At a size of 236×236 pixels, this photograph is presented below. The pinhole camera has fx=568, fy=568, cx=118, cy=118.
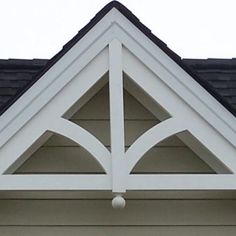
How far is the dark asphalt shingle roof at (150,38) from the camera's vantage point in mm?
3701

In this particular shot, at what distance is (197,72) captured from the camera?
4434mm

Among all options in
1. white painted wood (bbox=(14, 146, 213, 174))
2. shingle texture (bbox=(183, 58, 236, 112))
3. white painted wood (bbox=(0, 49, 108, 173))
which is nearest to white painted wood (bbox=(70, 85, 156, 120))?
white painted wood (bbox=(14, 146, 213, 174))

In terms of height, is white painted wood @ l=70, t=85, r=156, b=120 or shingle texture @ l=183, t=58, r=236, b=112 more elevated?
shingle texture @ l=183, t=58, r=236, b=112

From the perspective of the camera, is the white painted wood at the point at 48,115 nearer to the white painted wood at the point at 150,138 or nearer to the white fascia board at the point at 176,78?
the white fascia board at the point at 176,78

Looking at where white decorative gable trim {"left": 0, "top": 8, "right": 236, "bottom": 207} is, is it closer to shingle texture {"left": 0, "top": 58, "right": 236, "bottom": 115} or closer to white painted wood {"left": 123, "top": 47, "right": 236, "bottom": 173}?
white painted wood {"left": 123, "top": 47, "right": 236, "bottom": 173}

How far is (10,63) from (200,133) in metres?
1.76

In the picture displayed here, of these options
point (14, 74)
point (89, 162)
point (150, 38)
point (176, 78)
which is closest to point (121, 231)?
point (89, 162)

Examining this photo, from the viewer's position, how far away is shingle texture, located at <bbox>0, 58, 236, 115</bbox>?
4.28 meters

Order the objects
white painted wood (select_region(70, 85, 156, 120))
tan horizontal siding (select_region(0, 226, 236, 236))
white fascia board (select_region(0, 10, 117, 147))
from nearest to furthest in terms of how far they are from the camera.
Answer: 1. white fascia board (select_region(0, 10, 117, 147))
2. tan horizontal siding (select_region(0, 226, 236, 236))
3. white painted wood (select_region(70, 85, 156, 120))

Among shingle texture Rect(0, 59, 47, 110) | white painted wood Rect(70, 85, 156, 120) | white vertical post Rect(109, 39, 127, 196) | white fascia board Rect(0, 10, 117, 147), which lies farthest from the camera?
shingle texture Rect(0, 59, 47, 110)

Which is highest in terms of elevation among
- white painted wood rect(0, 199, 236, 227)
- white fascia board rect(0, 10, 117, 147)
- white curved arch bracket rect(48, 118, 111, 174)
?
white fascia board rect(0, 10, 117, 147)

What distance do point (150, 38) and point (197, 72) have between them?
79cm

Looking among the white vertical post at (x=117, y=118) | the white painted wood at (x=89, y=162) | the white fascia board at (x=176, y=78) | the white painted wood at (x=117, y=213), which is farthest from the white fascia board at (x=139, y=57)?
the white painted wood at (x=117, y=213)

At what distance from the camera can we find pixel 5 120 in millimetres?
3596
